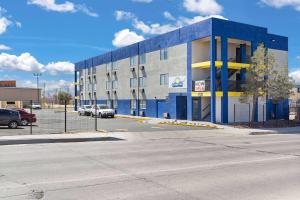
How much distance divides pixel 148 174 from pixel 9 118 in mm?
20967

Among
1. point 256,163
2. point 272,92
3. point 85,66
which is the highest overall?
point 85,66

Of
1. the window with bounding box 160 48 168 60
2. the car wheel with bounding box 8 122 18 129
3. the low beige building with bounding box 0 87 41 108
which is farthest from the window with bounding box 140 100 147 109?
the low beige building with bounding box 0 87 41 108

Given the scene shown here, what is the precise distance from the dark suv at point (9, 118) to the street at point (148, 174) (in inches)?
528

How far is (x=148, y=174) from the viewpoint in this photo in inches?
415

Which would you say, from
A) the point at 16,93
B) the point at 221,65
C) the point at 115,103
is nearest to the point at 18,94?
the point at 16,93

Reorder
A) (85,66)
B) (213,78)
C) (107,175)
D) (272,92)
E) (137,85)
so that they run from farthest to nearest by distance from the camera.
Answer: (85,66)
(137,85)
(213,78)
(272,92)
(107,175)

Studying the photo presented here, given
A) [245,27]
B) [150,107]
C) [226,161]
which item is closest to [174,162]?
[226,161]

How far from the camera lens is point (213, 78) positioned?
119 feet

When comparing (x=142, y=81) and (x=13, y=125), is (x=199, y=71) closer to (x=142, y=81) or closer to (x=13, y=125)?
(x=142, y=81)

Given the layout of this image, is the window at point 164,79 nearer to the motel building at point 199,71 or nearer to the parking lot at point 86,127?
the motel building at point 199,71

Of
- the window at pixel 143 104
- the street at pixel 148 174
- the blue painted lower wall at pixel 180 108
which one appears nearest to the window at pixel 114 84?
the window at pixel 143 104

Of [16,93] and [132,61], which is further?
[16,93]

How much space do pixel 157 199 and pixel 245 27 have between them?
33.1 meters

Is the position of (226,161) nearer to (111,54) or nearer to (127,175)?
(127,175)
